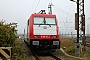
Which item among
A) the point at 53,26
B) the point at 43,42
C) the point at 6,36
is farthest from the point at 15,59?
the point at 53,26

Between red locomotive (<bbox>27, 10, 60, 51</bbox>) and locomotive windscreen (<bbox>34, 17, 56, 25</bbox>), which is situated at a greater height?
locomotive windscreen (<bbox>34, 17, 56, 25</bbox>)

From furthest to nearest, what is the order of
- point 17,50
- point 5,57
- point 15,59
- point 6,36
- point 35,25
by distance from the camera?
point 35,25 → point 17,50 → point 6,36 → point 15,59 → point 5,57

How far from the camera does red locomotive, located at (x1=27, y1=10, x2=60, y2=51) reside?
1549 cm

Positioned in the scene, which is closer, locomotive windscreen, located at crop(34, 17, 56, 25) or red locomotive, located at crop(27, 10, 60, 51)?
red locomotive, located at crop(27, 10, 60, 51)

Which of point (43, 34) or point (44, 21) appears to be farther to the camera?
point (44, 21)

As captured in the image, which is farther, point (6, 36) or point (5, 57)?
point (6, 36)

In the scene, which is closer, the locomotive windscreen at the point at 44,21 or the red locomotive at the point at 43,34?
the red locomotive at the point at 43,34

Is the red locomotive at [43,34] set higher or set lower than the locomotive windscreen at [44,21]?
lower

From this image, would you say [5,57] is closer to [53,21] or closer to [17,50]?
[17,50]

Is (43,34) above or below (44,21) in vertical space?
below

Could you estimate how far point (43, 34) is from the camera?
51.4ft

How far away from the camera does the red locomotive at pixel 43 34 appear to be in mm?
15491

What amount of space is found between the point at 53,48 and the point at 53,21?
216cm

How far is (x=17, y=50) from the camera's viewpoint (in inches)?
585
